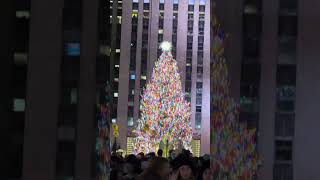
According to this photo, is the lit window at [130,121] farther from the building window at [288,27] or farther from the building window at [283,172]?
the building window at [288,27]

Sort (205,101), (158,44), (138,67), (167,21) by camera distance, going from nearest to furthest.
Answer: (205,101) → (138,67) → (158,44) → (167,21)

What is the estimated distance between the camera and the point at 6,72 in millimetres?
6277

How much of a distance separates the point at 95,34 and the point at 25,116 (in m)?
1.14

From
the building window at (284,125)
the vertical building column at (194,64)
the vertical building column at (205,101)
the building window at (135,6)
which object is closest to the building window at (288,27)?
the building window at (284,125)

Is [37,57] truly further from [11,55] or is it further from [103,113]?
[103,113]

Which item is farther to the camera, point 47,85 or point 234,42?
point 234,42

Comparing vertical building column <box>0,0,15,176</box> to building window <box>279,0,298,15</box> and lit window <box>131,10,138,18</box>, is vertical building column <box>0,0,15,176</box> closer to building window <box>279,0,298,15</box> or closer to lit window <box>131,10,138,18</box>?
building window <box>279,0,298,15</box>

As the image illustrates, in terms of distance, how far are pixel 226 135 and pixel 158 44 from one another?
4586 centimetres

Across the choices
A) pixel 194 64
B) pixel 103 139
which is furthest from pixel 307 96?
pixel 194 64

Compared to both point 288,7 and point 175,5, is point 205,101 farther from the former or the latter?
point 288,7

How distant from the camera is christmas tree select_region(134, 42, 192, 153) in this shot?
2889cm

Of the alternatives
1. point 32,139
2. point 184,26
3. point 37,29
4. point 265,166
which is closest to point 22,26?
point 37,29

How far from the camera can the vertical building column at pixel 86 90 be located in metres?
6.42

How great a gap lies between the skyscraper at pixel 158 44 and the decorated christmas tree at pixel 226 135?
43652 mm
